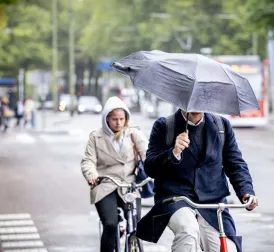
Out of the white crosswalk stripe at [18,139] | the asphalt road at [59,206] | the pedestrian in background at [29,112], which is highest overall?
the asphalt road at [59,206]

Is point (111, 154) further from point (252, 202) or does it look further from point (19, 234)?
point (19, 234)

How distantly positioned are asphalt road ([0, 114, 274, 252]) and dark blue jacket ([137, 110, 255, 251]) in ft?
15.0

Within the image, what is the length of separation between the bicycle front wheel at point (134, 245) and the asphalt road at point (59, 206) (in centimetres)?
285

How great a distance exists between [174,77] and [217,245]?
1.06 metres

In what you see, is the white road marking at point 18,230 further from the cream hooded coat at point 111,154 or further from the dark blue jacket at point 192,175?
the dark blue jacket at point 192,175

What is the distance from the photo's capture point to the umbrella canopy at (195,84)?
6605 millimetres

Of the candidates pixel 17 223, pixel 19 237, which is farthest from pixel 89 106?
pixel 19 237

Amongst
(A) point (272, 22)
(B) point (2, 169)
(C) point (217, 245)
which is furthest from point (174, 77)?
(A) point (272, 22)

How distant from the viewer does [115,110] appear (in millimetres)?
8984

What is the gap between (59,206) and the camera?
649 inches

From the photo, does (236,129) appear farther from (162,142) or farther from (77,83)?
(77,83)

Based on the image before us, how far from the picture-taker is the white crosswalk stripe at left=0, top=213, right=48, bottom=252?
465 inches

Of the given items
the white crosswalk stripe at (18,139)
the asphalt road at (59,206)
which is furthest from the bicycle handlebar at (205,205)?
the white crosswalk stripe at (18,139)

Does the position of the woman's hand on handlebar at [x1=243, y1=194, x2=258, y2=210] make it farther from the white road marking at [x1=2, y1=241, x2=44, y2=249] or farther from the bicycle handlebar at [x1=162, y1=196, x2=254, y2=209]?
the white road marking at [x1=2, y1=241, x2=44, y2=249]
